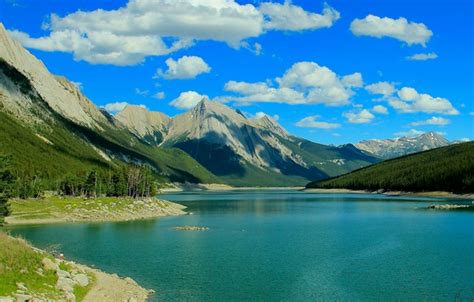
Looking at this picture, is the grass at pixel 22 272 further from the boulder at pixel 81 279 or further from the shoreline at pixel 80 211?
the shoreline at pixel 80 211

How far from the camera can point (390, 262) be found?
70125 millimetres

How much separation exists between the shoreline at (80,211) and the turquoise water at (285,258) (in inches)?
416

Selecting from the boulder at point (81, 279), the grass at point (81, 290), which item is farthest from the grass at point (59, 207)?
the grass at point (81, 290)

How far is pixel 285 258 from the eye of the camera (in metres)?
74.2

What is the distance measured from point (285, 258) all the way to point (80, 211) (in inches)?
3057

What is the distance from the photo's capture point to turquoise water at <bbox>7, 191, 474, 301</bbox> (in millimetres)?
53375

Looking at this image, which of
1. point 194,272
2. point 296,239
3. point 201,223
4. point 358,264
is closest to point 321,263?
point 358,264

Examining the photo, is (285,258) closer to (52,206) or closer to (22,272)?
(22,272)

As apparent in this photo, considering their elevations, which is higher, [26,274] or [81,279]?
[26,274]

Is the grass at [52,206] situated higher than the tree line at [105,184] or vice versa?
the tree line at [105,184]

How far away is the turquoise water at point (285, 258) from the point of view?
53.4 metres

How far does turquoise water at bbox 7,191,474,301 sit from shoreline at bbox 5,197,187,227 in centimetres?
1057

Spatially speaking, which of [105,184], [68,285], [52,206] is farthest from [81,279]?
[105,184]

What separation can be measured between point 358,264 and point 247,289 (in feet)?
69.5
